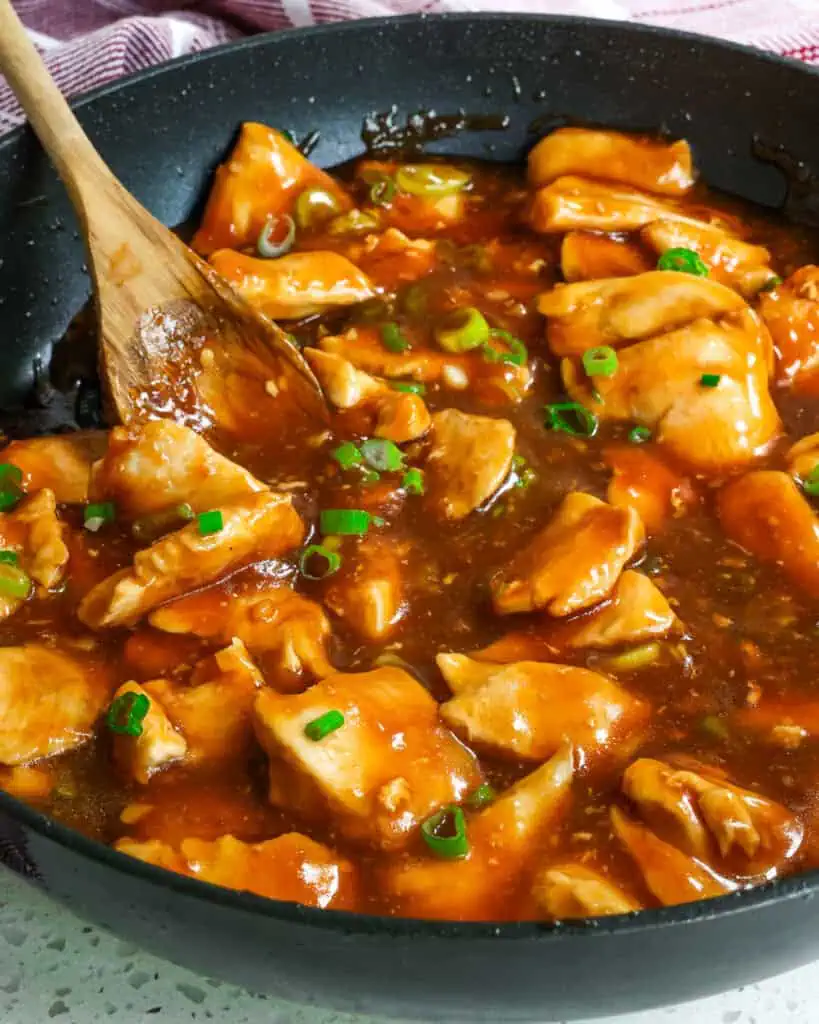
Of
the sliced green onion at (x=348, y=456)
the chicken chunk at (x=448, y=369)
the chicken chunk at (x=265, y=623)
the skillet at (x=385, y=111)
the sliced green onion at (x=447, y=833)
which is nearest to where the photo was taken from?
the sliced green onion at (x=447, y=833)

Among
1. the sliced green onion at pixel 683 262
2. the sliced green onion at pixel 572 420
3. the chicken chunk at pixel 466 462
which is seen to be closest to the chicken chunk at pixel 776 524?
the sliced green onion at pixel 572 420

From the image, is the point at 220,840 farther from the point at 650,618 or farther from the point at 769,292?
the point at 769,292

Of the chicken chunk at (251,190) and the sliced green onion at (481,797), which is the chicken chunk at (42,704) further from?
the chicken chunk at (251,190)

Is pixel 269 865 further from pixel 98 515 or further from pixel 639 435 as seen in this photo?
pixel 639 435

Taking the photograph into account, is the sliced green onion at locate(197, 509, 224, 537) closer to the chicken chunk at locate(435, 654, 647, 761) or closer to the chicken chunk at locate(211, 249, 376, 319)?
the chicken chunk at locate(435, 654, 647, 761)

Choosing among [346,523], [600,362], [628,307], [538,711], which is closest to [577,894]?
[538,711]

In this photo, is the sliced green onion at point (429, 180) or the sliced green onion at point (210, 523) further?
the sliced green onion at point (429, 180)
